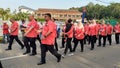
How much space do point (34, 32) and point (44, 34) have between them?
101 inches

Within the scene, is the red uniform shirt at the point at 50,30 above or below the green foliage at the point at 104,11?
above

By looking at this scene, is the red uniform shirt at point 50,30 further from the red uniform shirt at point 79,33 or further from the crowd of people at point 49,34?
the red uniform shirt at point 79,33

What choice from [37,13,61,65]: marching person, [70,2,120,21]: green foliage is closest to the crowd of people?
[37,13,61,65]: marching person

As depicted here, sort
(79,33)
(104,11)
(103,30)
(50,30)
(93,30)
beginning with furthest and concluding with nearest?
(104,11)
(103,30)
(93,30)
(79,33)
(50,30)

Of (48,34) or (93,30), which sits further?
(93,30)

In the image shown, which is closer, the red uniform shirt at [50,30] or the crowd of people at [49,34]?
the red uniform shirt at [50,30]

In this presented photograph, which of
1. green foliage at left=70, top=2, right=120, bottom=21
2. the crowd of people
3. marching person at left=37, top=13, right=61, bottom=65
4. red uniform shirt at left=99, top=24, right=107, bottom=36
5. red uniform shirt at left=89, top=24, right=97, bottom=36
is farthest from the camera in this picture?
green foliage at left=70, top=2, right=120, bottom=21

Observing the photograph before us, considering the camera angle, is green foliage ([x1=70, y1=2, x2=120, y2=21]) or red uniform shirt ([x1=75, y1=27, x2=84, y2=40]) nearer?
red uniform shirt ([x1=75, y1=27, x2=84, y2=40])

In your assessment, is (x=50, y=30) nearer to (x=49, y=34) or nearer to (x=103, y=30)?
(x=49, y=34)

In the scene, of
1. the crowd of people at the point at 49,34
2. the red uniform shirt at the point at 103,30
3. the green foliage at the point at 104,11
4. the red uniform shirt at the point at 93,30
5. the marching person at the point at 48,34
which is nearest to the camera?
the marching person at the point at 48,34

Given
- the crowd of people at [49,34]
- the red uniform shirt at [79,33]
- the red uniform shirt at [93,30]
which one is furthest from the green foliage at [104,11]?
the red uniform shirt at [79,33]

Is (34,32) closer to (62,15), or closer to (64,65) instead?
(64,65)

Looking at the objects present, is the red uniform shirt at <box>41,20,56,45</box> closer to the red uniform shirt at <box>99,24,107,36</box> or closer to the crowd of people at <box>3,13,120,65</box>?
the crowd of people at <box>3,13,120,65</box>

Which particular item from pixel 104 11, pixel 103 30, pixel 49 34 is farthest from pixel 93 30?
pixel 104 11
